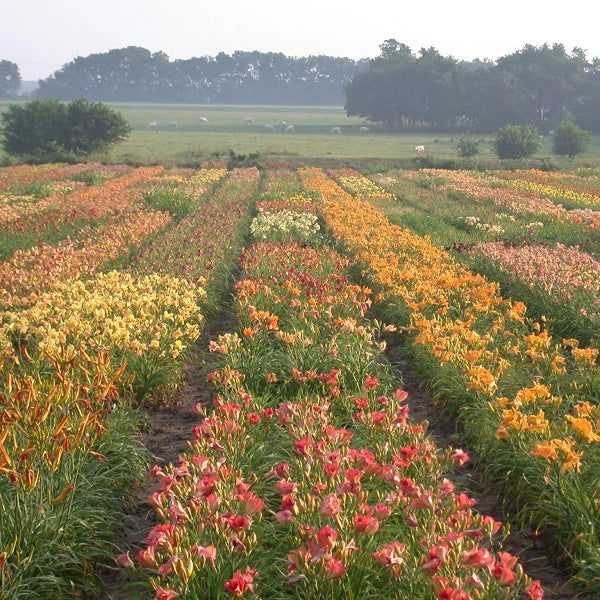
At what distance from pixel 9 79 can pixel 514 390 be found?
199 meters

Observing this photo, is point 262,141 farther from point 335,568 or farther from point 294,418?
point 335,568

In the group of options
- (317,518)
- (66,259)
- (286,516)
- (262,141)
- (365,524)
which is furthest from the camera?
(262,141)

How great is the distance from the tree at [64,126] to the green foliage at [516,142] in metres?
29.1

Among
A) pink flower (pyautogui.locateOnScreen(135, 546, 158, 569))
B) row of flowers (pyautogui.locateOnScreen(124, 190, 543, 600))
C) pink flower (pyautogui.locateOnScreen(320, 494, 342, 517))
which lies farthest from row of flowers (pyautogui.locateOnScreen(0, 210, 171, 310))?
pink flower (pyautogui.locateOnScreen(320, 494, 342, 517))

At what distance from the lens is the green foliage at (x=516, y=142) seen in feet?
173

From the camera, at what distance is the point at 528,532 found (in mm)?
4906

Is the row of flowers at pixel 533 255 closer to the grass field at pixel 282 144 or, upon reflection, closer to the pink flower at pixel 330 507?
the pink flower at pixel 330 507

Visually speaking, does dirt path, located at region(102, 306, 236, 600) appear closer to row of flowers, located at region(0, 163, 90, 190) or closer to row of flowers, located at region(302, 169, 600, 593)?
row of flowers, located at region(302, 169, 600, 593)

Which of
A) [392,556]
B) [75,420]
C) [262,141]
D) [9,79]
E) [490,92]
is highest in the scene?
[9,79]

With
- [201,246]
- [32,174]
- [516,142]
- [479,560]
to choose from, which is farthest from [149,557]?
[516,142]

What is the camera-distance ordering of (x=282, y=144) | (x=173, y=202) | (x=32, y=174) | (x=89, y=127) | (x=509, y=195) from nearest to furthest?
1. (x=173, y=202)
2. (x=509, y=195)
3. (x=32, y=174)
4. (x=89, y=127)
5. (x=282, y=144)

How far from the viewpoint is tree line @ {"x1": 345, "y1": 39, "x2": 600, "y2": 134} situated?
82.1m

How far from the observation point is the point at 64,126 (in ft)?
167

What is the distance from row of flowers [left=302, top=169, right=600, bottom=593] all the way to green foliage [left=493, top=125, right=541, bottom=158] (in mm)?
43745
